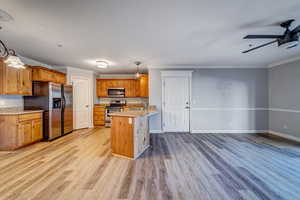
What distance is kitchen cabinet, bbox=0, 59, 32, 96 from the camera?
357 cm

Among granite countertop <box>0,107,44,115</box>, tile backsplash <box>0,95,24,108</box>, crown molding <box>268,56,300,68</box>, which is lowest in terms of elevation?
granite countertop <box>0,107,44,115</box>

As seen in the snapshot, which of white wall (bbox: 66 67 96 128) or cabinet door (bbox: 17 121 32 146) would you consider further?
white wall (bbox: 66 67 96 128)

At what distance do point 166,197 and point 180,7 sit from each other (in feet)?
8.21

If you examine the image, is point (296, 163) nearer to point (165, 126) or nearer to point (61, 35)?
point (165, 126)

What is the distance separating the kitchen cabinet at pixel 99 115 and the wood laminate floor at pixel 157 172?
99.8 inches

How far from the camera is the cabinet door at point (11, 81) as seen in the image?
11.9ft

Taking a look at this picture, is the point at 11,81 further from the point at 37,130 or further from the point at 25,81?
the point at 37,130

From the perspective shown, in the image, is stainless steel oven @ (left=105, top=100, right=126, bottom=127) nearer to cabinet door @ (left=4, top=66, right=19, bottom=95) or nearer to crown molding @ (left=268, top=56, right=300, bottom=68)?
cabinet door @ (left=4, top=66, right=19, bottom=95)

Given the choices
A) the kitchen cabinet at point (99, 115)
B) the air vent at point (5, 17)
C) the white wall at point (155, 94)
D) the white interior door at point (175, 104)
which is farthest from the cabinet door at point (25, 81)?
the white interior door at point (175, 104)

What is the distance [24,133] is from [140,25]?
389 centimetres

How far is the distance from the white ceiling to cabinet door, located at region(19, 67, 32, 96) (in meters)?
0.52

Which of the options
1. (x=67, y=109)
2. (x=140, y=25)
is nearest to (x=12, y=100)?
(x=67, y=109)

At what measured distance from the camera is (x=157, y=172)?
2.59 metres

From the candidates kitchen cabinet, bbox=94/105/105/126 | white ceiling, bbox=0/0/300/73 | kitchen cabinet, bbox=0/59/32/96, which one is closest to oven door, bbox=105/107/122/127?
kitchen cabinet, bbox=94/105/105/126
